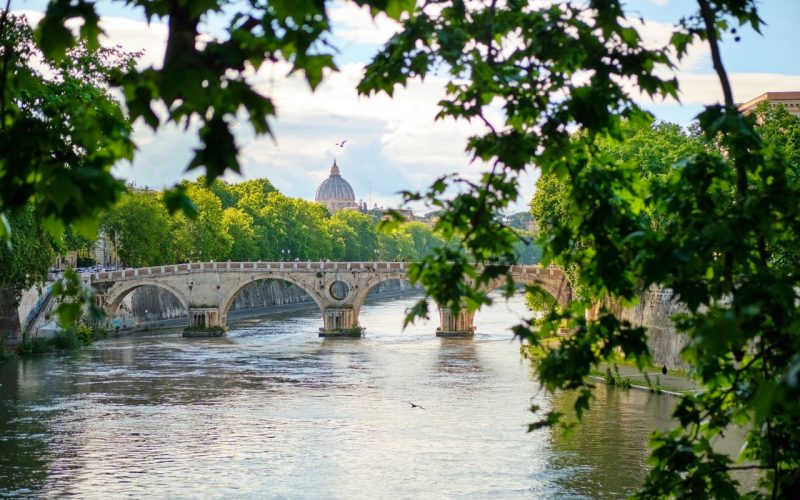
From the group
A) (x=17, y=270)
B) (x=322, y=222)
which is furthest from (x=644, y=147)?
(x=322, y=222)

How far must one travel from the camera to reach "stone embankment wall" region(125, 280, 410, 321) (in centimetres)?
6425

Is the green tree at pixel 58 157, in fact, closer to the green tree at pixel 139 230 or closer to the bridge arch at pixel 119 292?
the bridge arch at pixel 119 292

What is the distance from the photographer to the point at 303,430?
2719 centimetres

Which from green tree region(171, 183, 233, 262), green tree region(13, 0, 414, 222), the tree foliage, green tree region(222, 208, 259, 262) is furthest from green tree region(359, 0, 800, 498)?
green tree region(222, 208, 259, 262)

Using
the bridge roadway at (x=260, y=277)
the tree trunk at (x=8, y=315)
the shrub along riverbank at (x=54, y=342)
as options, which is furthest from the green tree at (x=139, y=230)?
the tree trunk at (x=8, y=315)

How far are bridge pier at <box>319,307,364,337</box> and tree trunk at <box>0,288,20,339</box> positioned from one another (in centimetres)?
1770

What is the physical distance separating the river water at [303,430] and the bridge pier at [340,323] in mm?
11984

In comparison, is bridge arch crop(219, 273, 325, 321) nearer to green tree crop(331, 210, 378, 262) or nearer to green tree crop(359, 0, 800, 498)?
green tree crop(331, 210, 378, 262)

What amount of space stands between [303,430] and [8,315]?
20.7 metres

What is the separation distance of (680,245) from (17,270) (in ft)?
116

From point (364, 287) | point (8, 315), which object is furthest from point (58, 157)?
point (364, 287)

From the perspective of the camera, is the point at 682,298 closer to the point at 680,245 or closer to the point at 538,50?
the point at 680,245

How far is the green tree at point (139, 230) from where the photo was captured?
60.4 metres

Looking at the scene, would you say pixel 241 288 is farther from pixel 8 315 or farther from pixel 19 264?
pixel 19 264
